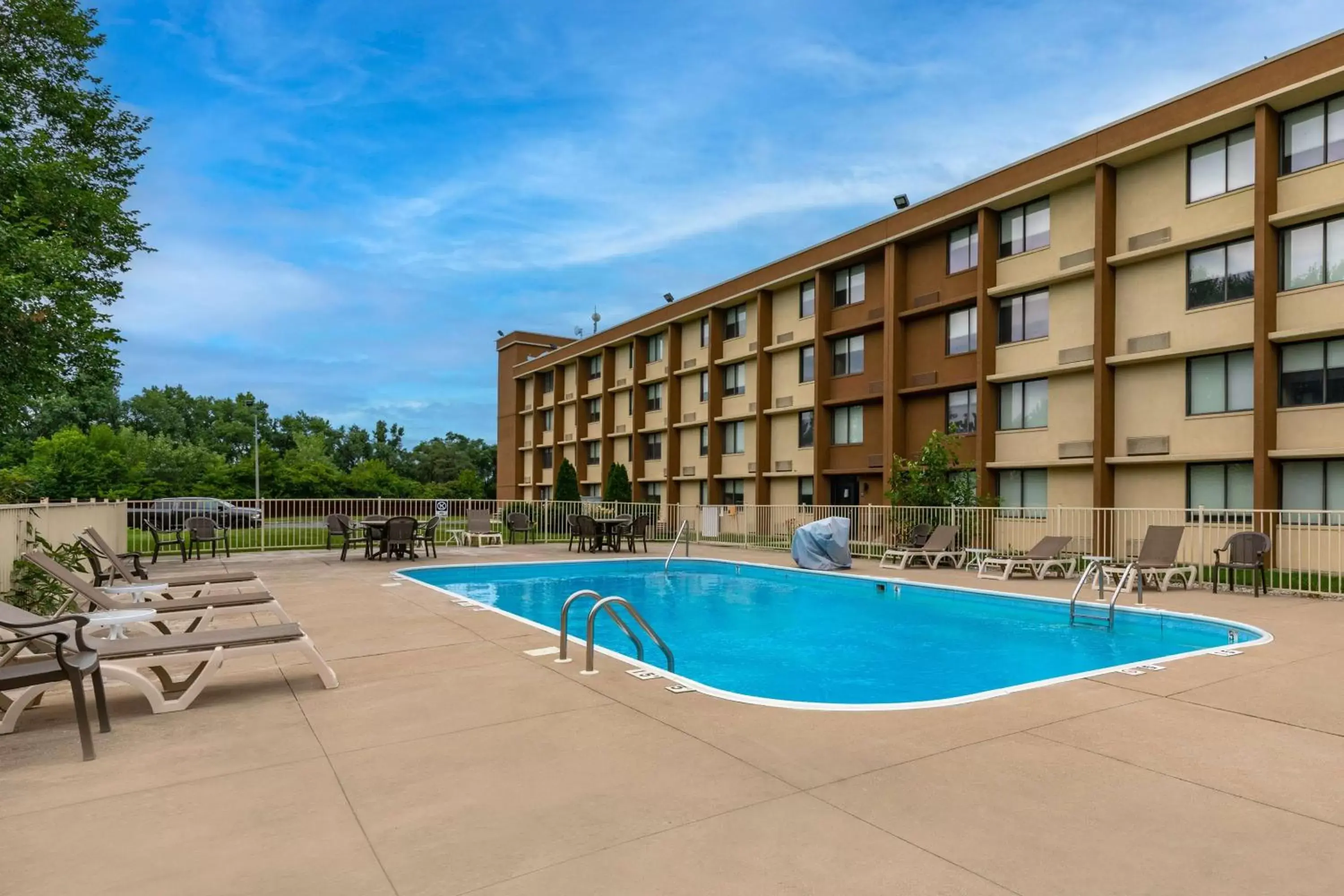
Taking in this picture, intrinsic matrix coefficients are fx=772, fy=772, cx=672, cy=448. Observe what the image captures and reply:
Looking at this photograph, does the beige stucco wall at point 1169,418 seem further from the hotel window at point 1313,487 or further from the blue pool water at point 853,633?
the blue pool water at point 853,633

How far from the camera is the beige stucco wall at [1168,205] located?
18297mm

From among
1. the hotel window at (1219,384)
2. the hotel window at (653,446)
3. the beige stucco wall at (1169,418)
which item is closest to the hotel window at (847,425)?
the beige stucco wall at (1169,418)

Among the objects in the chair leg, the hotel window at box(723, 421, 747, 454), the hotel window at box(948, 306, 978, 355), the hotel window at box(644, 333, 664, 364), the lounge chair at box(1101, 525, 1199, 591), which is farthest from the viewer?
the hotel window at box(644, 333, 664, 364)

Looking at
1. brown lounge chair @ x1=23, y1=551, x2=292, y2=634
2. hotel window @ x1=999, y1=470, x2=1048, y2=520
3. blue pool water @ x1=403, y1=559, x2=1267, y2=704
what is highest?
hotel window @ x1=999, y1=470, x2=1048, y2=520

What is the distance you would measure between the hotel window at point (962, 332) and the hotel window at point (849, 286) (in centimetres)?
416

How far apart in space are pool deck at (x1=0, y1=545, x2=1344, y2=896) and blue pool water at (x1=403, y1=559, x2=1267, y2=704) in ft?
4.82

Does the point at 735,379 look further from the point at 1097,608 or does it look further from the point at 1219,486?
the point at 1097,608

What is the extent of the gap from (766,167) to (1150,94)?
12.9 metres

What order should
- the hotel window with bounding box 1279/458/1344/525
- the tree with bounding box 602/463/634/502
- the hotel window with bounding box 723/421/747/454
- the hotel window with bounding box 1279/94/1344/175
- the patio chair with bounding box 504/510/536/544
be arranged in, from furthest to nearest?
the tree with bounding box 602/463/634/502
the hotel window with bounding box 723/421/747/454
the patio chair with bounding box 504/510/536/544
the hotel window with bounding box 1279/94/1344/175
the hotel window with bounding box 1279/458/1344/525

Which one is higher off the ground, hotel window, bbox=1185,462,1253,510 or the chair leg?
hotel window, bbox=1185,462,1253,510

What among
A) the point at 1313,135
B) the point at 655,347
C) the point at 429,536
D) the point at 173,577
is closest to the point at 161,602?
the point at 173,577

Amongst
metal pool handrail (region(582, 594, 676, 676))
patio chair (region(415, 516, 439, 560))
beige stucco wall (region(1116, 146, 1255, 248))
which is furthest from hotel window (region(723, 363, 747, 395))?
metal pool handrail (region(582, 594, 676, 676))

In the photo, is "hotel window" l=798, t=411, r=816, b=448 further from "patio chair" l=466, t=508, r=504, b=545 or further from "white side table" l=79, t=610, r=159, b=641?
"white side table" l=79, t=610, r=159, b=641

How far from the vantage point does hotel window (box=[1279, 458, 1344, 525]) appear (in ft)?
54.0
